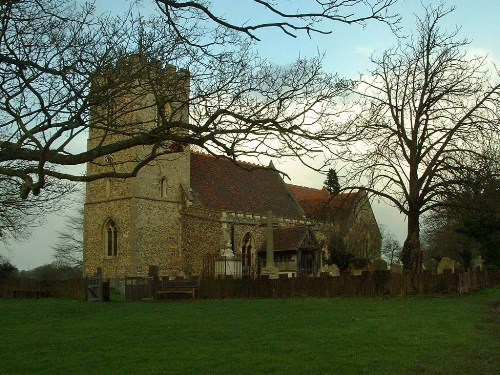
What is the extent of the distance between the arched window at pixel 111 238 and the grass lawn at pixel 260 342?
78.9 ft

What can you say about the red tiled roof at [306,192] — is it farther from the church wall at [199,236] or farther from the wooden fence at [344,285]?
the wooden fence at [344,285]

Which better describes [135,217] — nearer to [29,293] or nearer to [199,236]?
[199,236]

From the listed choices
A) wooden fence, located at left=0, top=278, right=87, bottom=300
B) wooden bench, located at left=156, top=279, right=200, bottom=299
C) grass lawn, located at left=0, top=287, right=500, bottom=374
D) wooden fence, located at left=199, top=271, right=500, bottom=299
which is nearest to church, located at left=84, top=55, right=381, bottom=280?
wooden fence, located at left=0, top=278, right=87, bottom=300

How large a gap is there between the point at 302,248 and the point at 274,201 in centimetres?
712

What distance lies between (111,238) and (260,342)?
104ft

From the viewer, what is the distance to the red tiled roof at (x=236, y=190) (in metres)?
44.2

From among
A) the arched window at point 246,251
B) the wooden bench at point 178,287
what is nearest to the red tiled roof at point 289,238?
the arched window at point 246,251

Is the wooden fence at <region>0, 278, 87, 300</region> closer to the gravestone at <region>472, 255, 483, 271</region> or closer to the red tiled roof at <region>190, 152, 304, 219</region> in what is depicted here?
the red tiled roof at <region>190, 152, 304, 219</region>

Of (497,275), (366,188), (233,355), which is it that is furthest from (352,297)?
(233,355)

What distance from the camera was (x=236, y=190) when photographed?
46.9 m

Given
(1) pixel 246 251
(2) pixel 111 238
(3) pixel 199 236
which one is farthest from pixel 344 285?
(1) pixel 246 251

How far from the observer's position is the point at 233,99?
847 cm

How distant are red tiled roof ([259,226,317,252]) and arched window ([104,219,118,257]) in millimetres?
10179

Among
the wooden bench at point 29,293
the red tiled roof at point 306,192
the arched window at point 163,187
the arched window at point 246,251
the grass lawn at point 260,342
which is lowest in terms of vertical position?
the wooden bench at point 29,293
